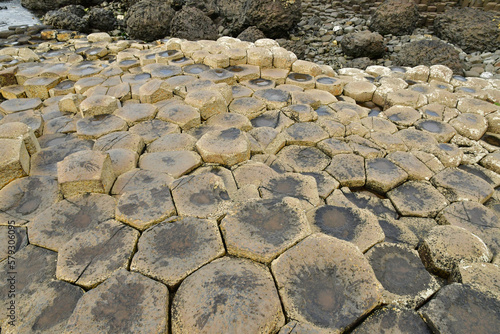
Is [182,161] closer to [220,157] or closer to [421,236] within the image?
[220,157]

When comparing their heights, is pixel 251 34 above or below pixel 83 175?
below

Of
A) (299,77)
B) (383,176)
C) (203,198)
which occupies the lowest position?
(383,176)

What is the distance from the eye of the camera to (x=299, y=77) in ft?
16.7

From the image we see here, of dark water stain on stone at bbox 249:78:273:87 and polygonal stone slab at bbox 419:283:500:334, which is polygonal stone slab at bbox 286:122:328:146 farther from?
polygonal stone slab at bbox 419:283:500:334

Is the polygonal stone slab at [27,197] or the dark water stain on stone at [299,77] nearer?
the polygonal stone slab at [27,197]

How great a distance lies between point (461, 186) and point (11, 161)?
165 inches

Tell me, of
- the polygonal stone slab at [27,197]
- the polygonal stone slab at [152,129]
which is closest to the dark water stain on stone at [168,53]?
the polygonal stone slab at [152,129]

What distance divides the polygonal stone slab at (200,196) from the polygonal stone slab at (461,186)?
225 cm

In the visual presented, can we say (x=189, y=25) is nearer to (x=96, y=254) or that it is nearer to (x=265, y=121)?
(x=265, y=121)

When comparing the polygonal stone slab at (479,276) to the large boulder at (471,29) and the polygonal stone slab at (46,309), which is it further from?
the large boulder at (471,29)

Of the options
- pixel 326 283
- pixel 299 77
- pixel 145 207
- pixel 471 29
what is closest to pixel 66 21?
pixel 299 77

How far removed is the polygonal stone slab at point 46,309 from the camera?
5.45 feet

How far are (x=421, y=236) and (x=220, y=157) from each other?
6.31 feet

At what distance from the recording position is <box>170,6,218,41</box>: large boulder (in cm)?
863
